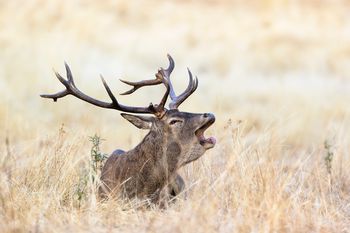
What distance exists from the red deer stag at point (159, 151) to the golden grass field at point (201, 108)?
0.78 ft

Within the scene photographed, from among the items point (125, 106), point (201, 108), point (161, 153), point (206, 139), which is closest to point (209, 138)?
point (206, 139)

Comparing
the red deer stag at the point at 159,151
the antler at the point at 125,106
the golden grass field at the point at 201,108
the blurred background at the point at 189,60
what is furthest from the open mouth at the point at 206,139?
the blurred background at the point at 189,60

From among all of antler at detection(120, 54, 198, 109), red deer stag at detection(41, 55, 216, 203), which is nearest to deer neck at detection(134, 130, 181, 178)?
red deer stag at detection(41, 55, 216, 203)

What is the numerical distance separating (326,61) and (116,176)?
1521 centimetres

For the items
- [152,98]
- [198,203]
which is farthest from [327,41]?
[198,203]

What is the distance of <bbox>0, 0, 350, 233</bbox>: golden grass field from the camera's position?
596cm

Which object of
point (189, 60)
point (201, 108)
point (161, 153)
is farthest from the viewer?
point (189, 60)

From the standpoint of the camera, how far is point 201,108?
552 inches

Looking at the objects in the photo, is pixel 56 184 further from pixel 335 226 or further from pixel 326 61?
pixel 326 61

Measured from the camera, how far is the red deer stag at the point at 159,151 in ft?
23.1

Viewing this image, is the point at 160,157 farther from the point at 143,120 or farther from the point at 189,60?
the point at 189,60

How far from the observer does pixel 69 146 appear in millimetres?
7715

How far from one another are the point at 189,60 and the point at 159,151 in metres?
14.3

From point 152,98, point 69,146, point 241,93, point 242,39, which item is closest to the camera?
point 69,146
